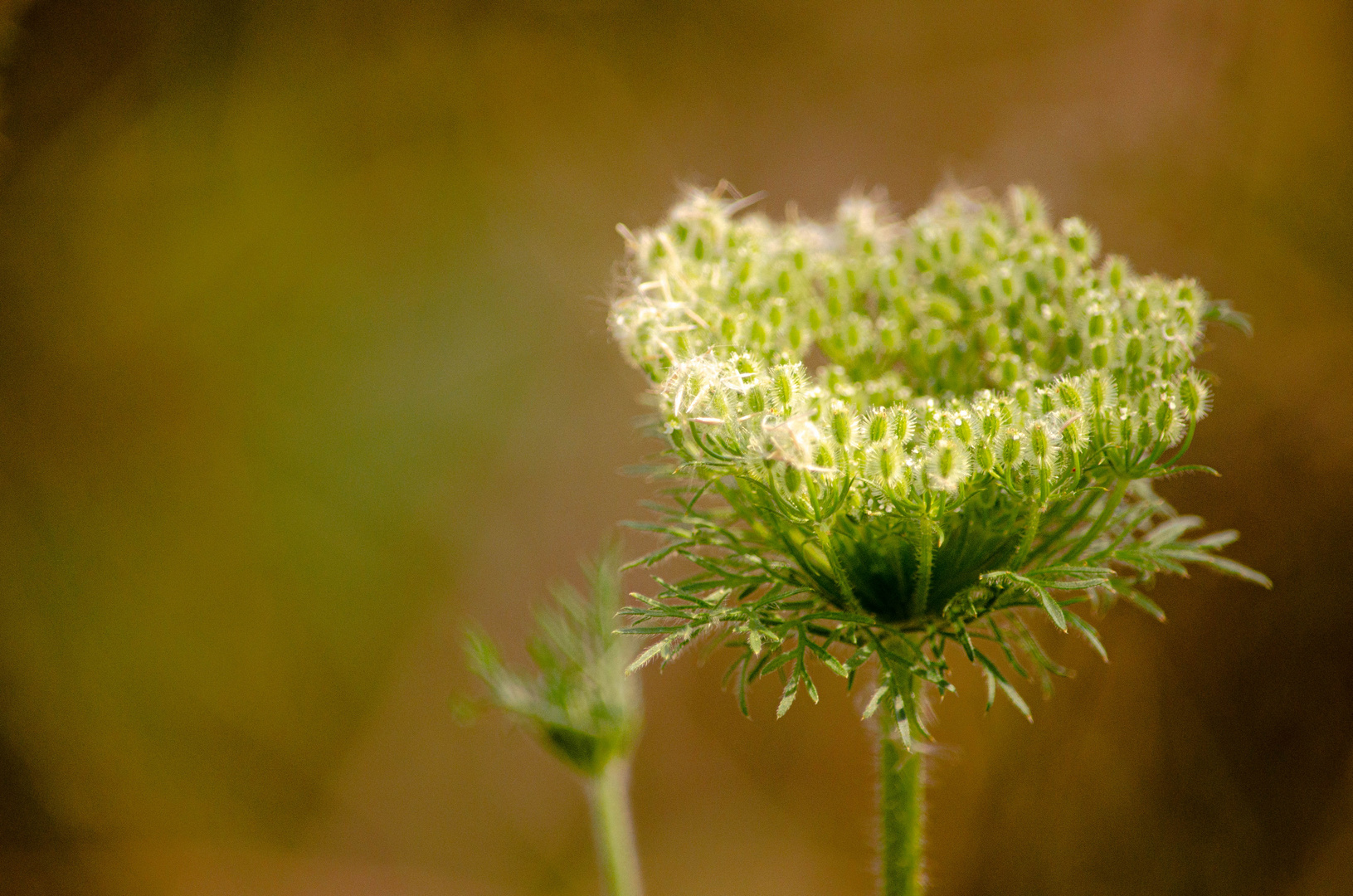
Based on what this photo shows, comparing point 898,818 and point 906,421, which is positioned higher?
point 906,421

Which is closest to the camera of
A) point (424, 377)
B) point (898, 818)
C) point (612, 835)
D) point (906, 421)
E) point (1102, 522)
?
point (906, 421)

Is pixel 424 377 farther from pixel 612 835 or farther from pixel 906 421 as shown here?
pixel 906 421

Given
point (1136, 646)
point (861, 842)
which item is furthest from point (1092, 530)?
point (861, 842)

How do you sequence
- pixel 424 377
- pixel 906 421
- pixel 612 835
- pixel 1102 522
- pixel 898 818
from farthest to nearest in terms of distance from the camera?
pixel 424 377
pixel 612 835
pixel 898 818
pixel 1102 522
pixel 906 421

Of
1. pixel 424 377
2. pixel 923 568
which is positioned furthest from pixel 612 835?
pixel 424 377

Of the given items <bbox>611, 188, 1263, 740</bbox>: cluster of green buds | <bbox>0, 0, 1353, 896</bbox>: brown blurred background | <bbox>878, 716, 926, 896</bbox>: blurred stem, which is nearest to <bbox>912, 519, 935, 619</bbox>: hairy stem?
<bbox>611, 188, 1263, 740</bbox>: cluster of green buds

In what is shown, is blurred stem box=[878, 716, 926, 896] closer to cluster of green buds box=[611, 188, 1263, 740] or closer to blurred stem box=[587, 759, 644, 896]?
cluster of green buds box=[611, 188, 1263, 740]

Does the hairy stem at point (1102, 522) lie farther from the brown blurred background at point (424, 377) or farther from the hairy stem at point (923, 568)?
the brown blurred background at point (424, 377)
